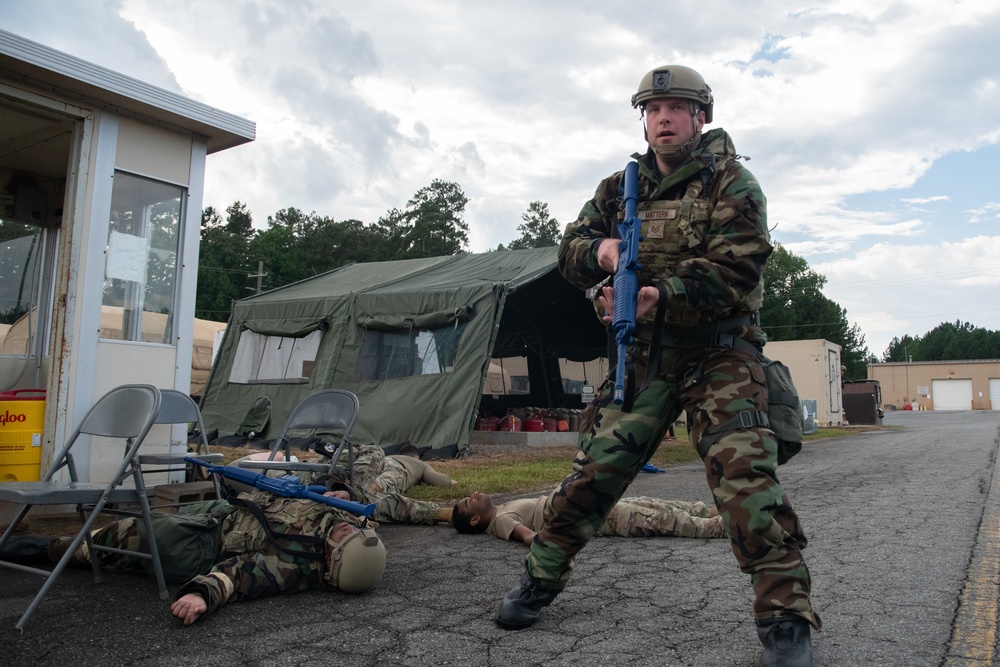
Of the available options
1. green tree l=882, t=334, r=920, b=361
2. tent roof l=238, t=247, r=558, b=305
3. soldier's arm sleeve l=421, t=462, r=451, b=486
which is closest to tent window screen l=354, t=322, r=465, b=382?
tent roof l=238, t=247, r=558, b=305

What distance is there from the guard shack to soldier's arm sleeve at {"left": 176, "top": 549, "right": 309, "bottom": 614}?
8.37ft

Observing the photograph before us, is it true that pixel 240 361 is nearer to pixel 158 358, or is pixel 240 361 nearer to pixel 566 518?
pixel 158 358

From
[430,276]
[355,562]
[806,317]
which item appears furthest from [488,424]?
[806,317]

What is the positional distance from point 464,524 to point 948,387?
74099 mm

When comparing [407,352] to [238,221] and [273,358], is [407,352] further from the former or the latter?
[238,221]

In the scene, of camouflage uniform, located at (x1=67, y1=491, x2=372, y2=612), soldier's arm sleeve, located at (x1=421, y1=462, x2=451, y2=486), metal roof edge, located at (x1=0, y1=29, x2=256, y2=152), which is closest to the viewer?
camouflage uniform, located at (x1=67, y1=491, x2=372, y2=612)

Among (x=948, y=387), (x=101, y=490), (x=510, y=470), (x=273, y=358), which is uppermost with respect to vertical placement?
(x=948, y=387)

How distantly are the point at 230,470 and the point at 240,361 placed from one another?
1019 centimetres

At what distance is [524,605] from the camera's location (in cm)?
274

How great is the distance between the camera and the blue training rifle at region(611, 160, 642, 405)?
254cm

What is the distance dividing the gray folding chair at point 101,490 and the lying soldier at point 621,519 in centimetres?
180

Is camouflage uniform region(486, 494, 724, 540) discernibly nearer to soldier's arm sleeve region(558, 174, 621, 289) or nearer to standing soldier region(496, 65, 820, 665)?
standing soldier region(496, 65, 820, 665)

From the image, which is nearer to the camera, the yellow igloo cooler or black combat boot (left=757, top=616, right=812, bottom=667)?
black combat boot (left=757, top=616, right=812, bottom=667)

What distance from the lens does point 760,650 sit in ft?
8.13
